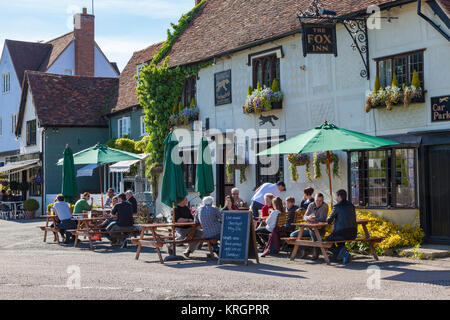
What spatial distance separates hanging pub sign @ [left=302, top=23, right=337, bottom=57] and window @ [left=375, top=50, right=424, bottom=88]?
124 cm

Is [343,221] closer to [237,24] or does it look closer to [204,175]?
[204,175]

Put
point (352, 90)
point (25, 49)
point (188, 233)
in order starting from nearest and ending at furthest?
point (188, 233)
point (352, 90)
point (25, 49)

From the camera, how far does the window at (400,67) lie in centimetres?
1421

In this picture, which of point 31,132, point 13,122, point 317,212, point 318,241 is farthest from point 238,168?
point 13,122

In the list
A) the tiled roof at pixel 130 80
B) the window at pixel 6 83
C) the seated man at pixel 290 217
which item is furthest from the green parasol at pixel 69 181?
the window at pixel 6 83

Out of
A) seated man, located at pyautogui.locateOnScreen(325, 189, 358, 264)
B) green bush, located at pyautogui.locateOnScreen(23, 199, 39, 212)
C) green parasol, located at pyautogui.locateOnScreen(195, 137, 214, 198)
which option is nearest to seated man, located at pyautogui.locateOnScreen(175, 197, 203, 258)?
green parasol, located at pyautogui.locateOnScreen(195, 137, 214, 198)

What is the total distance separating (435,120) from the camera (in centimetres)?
1373

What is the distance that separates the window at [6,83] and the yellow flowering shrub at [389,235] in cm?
3177

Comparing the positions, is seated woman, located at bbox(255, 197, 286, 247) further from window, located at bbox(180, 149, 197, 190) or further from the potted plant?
the potted plant

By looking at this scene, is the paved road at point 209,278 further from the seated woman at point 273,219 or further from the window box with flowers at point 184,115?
the window box with flowers at point 184,115

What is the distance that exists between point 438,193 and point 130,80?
21.5 meters
